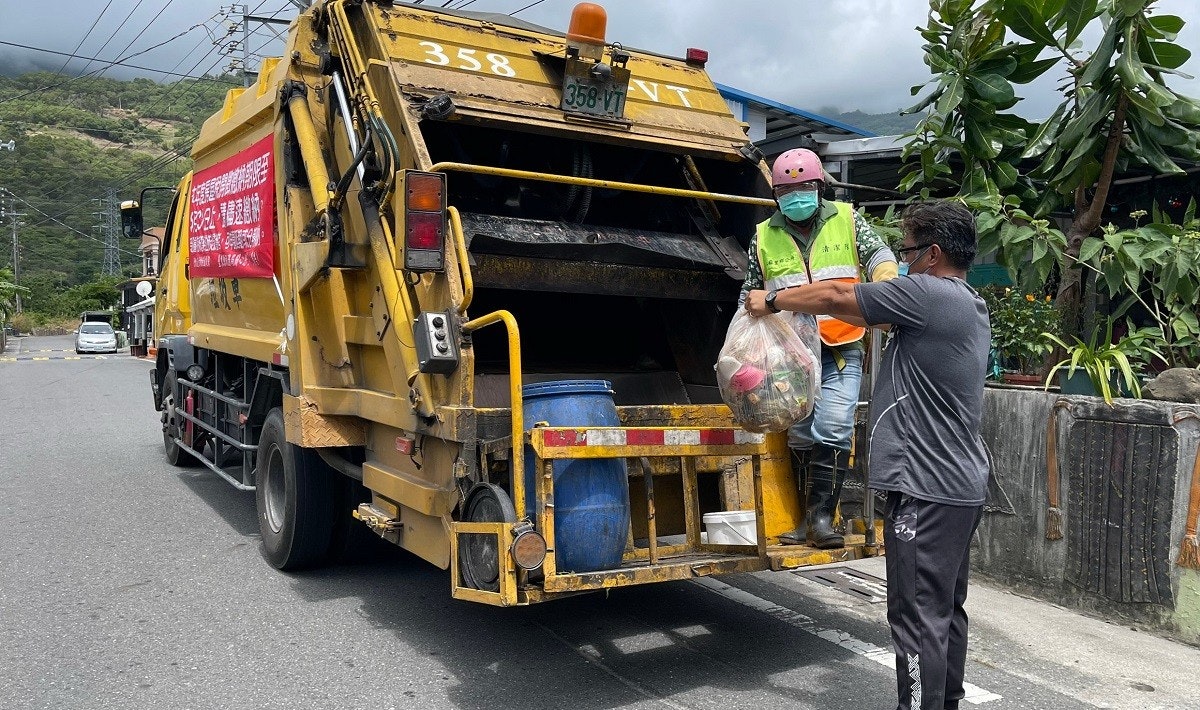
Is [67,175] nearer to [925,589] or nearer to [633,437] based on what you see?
[633,437]

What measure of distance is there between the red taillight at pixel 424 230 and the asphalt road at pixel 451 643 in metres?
1.64

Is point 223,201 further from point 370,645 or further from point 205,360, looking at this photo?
point 370,645

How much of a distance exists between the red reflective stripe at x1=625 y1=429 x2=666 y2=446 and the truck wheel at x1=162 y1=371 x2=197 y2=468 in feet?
18.2

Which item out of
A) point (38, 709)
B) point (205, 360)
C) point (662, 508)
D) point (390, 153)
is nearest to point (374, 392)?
point (390, 153)

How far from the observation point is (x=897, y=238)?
21.9 feet

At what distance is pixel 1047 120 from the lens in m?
6.60

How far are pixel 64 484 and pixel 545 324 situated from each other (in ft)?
15.9

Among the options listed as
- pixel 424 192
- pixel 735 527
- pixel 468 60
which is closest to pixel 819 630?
pixel 735 527

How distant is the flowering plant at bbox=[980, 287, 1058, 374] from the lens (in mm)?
5953

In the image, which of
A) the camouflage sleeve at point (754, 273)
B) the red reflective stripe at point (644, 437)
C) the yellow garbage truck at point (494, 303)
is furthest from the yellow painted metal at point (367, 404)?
the camouflage sleeve at point (754, 273)

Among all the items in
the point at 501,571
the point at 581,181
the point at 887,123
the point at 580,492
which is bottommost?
the point at 501,571

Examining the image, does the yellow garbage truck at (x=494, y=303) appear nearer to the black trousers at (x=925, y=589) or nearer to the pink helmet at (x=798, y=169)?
the pink helmet at (x=798, y=169)

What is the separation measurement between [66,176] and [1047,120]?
295 ft

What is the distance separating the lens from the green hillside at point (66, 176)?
70219 mm
